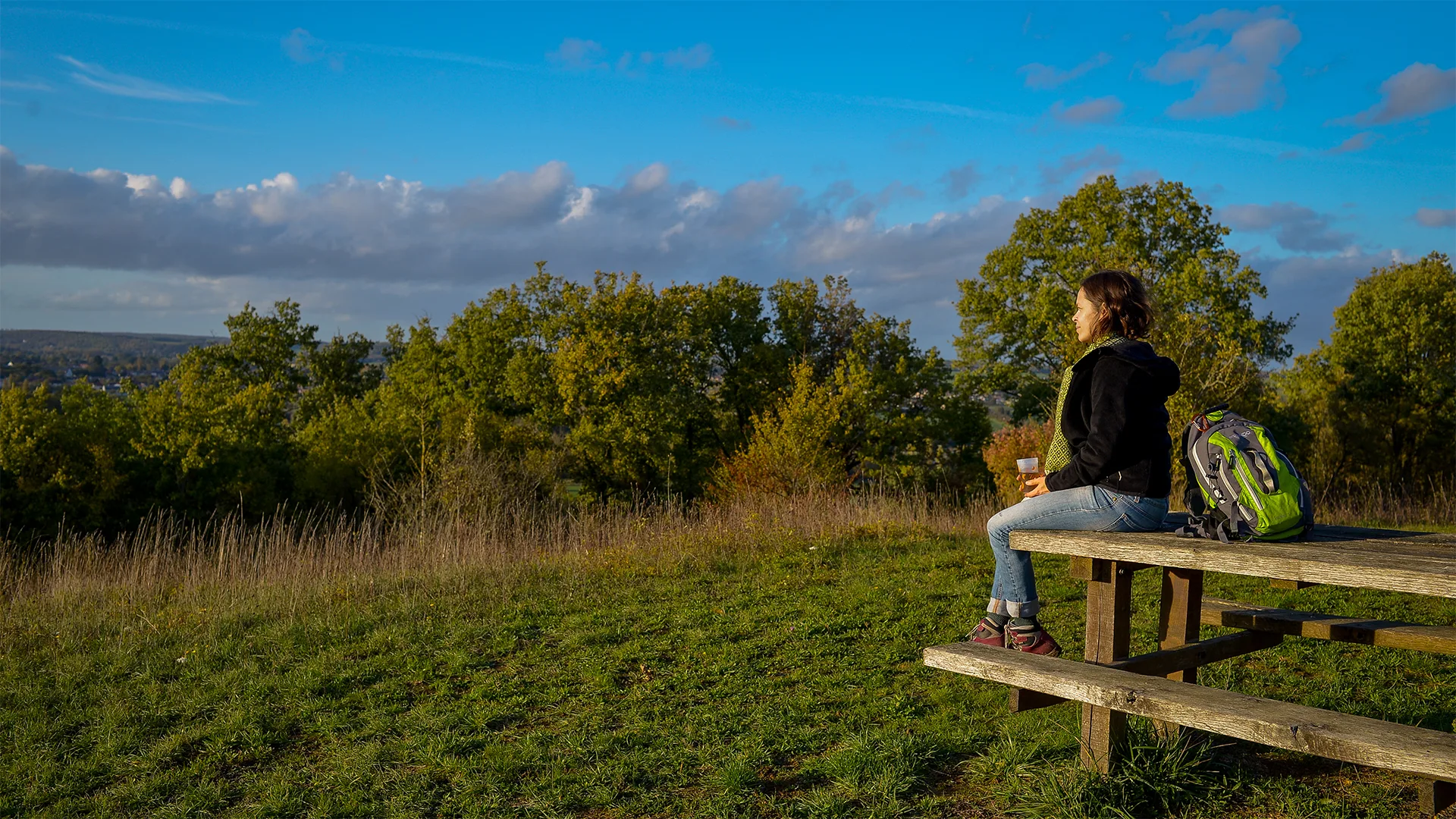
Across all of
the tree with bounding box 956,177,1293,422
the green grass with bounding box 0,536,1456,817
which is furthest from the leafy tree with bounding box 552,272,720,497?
the green grass with bounding box 0,536,1456,817

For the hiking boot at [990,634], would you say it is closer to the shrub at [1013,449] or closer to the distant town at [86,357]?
the shrub at [1013,449]

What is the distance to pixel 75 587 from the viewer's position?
313 inches

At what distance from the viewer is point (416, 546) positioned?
895 centimetres

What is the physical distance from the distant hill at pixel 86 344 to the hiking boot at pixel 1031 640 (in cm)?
6223

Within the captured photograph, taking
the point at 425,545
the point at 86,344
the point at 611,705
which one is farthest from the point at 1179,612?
the point at 86,344

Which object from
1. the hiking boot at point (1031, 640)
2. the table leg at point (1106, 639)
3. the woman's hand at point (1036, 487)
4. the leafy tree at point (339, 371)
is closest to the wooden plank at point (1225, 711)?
the table leg at point (1106, 639)

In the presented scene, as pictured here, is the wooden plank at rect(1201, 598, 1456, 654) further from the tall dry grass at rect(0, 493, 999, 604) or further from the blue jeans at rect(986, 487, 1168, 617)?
the tall dry grass at rect(0, 493, 999, 604)

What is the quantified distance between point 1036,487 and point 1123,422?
52 centimetres

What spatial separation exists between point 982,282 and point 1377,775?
3552cm

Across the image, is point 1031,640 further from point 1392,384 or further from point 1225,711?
point 1392,384

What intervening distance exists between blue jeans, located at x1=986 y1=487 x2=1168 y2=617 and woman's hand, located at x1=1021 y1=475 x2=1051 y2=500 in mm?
83

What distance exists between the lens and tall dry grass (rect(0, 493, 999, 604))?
8.17 m

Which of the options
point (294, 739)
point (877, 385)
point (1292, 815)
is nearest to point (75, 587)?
point (294, 739)

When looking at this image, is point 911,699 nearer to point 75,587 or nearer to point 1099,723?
point 1099,723
